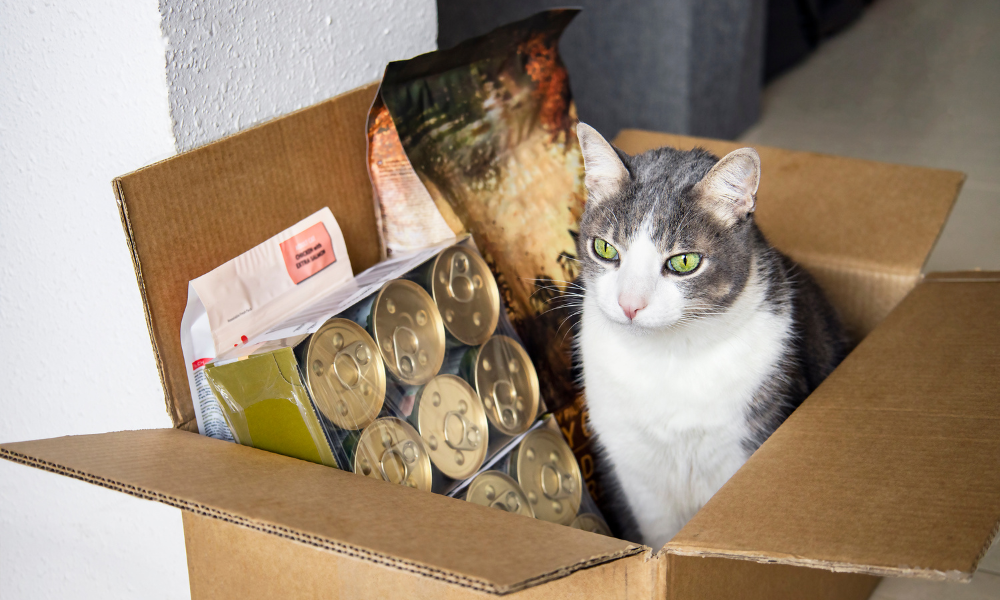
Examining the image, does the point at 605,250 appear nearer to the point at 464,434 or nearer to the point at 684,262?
the point at 684,262

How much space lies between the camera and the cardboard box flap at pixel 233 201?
2.68 feet

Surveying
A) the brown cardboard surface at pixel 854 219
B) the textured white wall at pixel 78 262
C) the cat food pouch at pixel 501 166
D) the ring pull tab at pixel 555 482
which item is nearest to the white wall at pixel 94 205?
the textured white wall at pixel 78 262

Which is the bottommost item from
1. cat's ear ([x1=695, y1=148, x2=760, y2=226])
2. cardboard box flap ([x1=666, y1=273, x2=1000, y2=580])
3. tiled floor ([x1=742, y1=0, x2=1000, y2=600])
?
tiled floor ([x1=742, y1=0, x2=1000, y2=600])

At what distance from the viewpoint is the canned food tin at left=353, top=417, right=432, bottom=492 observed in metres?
0.84

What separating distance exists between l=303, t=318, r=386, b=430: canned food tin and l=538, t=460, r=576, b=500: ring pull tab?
297mm

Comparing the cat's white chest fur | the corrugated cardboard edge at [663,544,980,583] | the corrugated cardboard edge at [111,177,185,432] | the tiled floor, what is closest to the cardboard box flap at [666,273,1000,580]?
the corrugated cardboard edge at [663,544,980,583]

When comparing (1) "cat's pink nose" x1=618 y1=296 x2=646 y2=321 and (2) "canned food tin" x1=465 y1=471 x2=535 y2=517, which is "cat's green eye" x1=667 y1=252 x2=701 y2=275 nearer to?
(1) "cat's pink nose" x1=618 y1=296 x2=646 y2=321

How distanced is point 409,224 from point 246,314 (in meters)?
0.29

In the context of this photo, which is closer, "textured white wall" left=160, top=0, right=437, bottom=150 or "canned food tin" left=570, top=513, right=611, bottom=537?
"textured white wall" left=160, top=0, right=437, bottom=150

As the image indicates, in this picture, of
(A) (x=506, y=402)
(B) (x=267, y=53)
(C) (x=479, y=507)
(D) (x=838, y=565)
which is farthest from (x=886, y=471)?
(B) (x=267, y=53)

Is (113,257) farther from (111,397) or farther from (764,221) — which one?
(764,221)

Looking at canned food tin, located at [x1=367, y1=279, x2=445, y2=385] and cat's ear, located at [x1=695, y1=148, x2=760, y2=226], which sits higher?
cat's ear, located at [x1=695, y1=148, x2=760, y2=226]

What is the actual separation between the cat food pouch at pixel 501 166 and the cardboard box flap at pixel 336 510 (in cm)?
45

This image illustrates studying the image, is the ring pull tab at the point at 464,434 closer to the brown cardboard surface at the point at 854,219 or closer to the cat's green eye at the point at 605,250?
A: the cat's green eye at the point at 605,250
